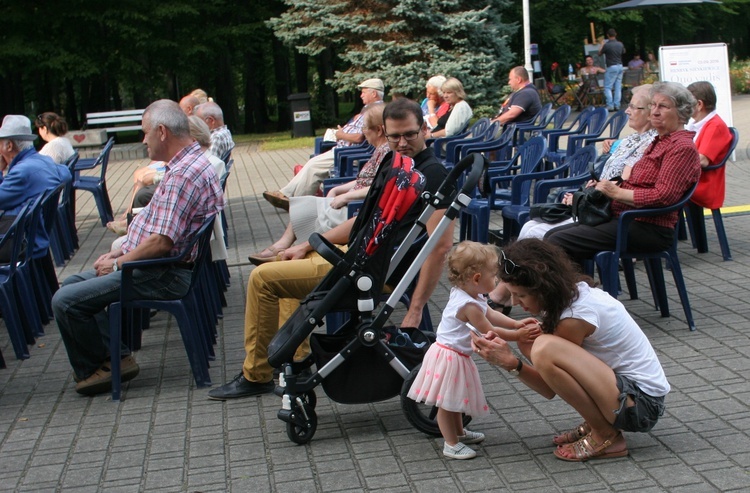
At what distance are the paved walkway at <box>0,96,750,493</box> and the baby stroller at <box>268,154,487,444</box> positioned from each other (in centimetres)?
21

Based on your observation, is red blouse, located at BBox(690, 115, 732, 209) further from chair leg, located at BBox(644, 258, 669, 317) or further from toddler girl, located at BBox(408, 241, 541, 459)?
toddler girl, located at BBox(408, 241, 541, 459)

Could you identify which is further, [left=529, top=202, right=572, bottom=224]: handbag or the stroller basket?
[left=529, top=202, right=572, bottom=224]: handbag

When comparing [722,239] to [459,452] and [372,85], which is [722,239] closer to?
[459,452]

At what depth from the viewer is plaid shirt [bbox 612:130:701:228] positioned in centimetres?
615

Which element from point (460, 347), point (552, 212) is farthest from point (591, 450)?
point (552, 212)

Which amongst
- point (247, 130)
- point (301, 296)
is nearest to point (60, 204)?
point (301, 296)

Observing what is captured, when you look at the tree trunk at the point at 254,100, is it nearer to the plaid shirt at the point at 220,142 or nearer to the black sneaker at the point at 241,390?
the plaid shirt at the point at 220,142

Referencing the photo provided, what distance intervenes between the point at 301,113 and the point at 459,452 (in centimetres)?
2230

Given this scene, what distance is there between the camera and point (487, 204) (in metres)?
8.41

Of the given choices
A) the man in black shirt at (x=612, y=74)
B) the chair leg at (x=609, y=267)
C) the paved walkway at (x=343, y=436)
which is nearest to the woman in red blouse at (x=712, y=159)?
the paved walkway at (x=343, y=436)

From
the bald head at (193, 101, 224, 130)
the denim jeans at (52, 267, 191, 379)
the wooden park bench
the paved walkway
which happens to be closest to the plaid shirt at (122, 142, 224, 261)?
the denim jeans at (52, 267, 191, 379)

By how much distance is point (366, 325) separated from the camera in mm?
4777

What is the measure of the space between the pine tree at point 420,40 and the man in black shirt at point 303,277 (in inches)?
706

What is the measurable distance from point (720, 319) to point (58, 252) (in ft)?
21.8
